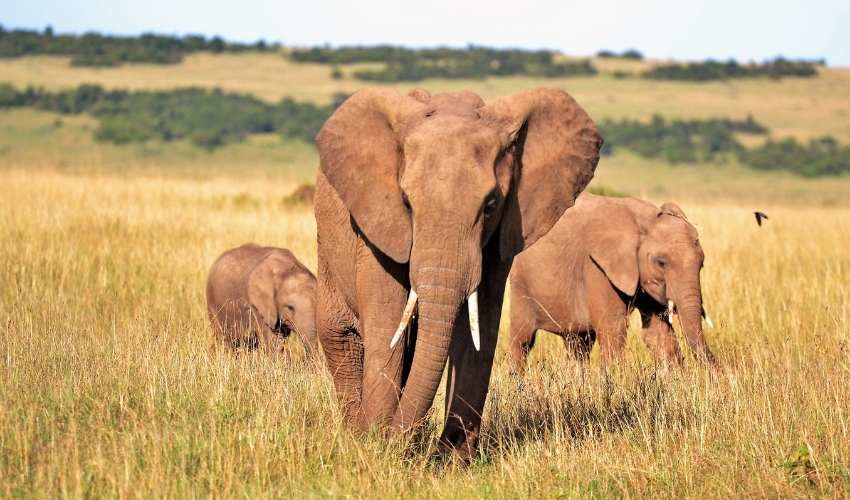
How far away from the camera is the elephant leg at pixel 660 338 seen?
949cm

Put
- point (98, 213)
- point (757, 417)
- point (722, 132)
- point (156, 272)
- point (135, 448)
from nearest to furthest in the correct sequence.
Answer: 1. point (135, 448)
2. point (757, 417)
3. point (156, 272)
4. point (98, 213)
5. point (722, 132)

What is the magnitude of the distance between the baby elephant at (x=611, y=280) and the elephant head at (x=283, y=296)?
1.71 m

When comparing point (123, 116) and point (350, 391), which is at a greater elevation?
point (350, 391)

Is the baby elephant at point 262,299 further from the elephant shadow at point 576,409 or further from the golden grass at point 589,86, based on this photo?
the golden grass at point 589,86

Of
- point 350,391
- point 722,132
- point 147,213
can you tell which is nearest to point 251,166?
point 722,132

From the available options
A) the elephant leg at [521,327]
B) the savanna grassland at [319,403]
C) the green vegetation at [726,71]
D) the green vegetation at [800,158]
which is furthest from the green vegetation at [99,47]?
the elephant leg at [521,327]

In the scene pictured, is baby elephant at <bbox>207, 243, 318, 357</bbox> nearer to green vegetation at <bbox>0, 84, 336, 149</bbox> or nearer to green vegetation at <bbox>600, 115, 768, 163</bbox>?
green vegetation at <bbox>0, 84, 336, 149</bbox>

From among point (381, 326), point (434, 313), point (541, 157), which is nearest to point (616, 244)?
point (541, 157)

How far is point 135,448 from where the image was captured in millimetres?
5922

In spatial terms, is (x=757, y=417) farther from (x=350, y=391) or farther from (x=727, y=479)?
(x=350, y=391)

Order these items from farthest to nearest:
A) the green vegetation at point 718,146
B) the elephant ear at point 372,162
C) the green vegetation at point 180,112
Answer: the green vegetation at point 718,146 < the green vegetation at point 180,112 < the elephant ear at point 372,162

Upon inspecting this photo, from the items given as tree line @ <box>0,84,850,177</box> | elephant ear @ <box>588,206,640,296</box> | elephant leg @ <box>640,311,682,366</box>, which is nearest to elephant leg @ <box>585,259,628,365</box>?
elephant ear @ <box>588,206,640,296</box>

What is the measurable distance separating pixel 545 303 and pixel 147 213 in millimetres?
8009

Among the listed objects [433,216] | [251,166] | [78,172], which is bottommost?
[251,166]
